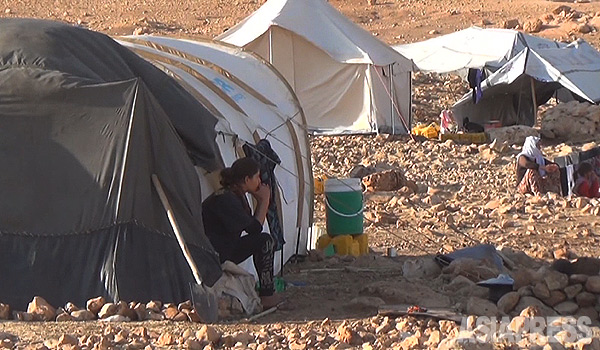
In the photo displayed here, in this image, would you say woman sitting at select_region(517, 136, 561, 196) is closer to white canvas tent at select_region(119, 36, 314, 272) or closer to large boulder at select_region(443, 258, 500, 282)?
white canvas tent at select_region(119, 36, 314, 272)

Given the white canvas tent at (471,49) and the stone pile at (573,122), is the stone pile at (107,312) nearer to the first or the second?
Answer: the stone pile at (573,122)

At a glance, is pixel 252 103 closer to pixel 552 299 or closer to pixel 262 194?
pixel 262 194

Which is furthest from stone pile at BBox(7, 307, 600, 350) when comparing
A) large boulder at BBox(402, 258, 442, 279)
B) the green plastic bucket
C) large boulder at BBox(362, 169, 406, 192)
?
large boulder at BBox(362, 169, 406, 192)

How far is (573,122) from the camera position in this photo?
17.5 m

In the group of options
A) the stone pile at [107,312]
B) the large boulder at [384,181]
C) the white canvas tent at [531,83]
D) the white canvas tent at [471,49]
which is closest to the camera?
the stone pile at [107,312]

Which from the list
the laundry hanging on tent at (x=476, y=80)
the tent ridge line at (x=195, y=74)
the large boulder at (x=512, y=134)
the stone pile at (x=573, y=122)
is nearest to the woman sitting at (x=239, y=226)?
the tent ridge line at (x=195, y=74)

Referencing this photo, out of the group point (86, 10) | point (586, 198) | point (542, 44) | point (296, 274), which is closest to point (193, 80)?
point (296, 274)

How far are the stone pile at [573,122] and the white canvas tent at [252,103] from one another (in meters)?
8.90

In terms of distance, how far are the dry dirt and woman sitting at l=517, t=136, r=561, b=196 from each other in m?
0.29

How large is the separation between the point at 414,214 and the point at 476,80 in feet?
26.4

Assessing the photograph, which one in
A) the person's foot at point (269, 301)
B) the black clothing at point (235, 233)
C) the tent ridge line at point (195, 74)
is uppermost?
the tent ridge line at point (195, 74)

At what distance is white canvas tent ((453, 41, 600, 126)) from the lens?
18250mm

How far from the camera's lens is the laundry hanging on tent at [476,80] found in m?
18.8

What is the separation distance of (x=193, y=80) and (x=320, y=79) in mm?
10013
